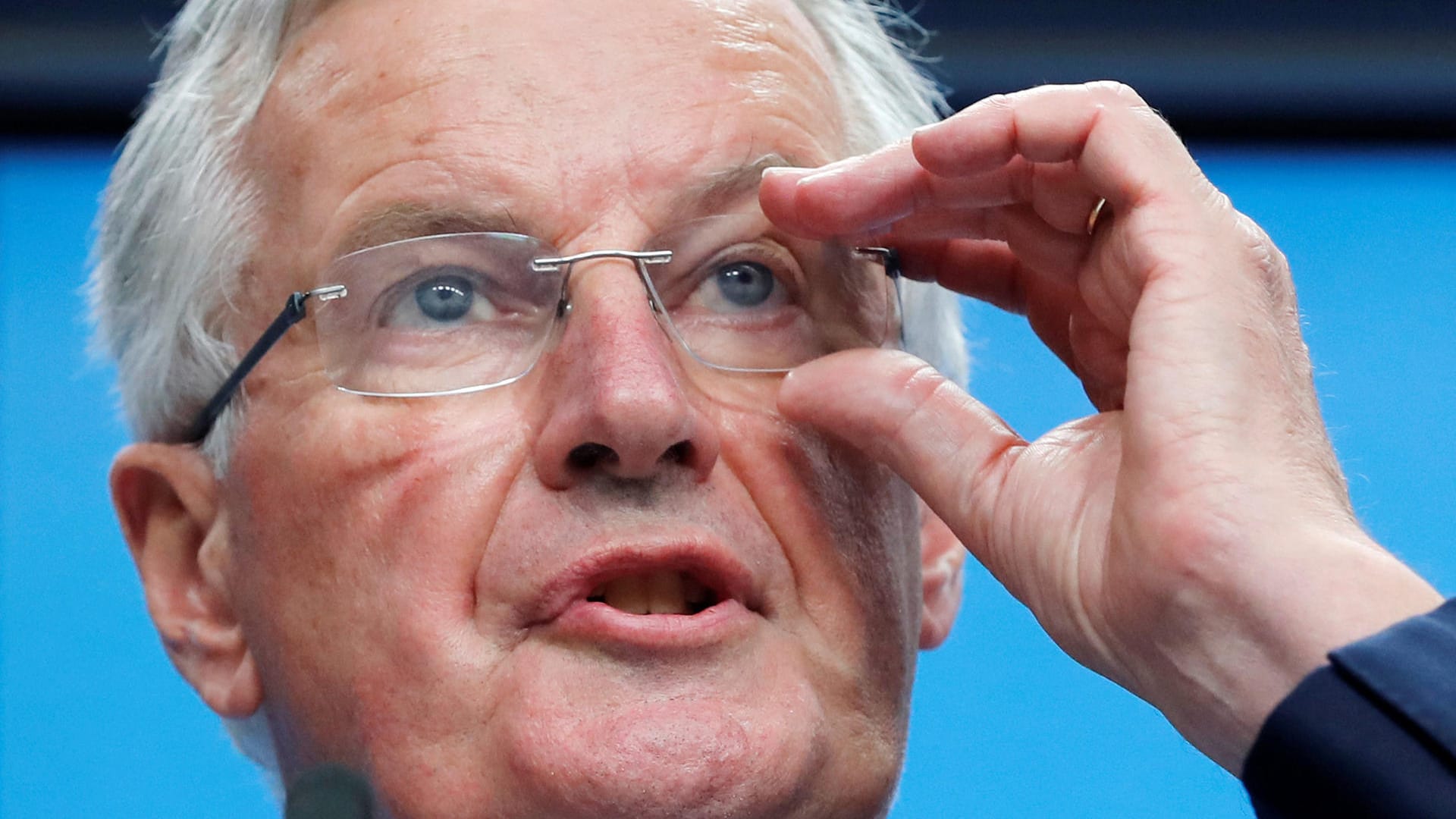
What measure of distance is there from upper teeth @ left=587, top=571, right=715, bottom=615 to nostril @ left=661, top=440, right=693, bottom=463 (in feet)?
0.34

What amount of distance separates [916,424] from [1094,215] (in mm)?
254

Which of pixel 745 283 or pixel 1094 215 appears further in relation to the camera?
pixel 745 283

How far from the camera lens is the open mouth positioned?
1.42 metres

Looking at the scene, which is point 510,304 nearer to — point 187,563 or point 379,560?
point 379,560

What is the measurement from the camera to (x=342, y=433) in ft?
4.87

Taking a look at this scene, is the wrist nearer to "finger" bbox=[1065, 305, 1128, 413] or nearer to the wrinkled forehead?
"finger" bbox=[1065, 305, 1128, 413]

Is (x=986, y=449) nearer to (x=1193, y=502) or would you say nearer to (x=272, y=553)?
(x=1193, y=502)

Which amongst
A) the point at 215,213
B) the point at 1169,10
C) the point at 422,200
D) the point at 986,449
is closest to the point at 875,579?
the point at 986,449

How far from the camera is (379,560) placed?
1436 millimetres

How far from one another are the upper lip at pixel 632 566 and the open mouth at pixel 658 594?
0.03 metres

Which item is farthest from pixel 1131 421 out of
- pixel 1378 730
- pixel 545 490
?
pixel 545 490

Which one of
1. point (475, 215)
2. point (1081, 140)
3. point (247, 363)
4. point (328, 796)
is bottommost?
point (328, 796)

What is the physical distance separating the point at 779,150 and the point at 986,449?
376 millimetres

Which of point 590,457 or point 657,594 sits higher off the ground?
point 590,457
